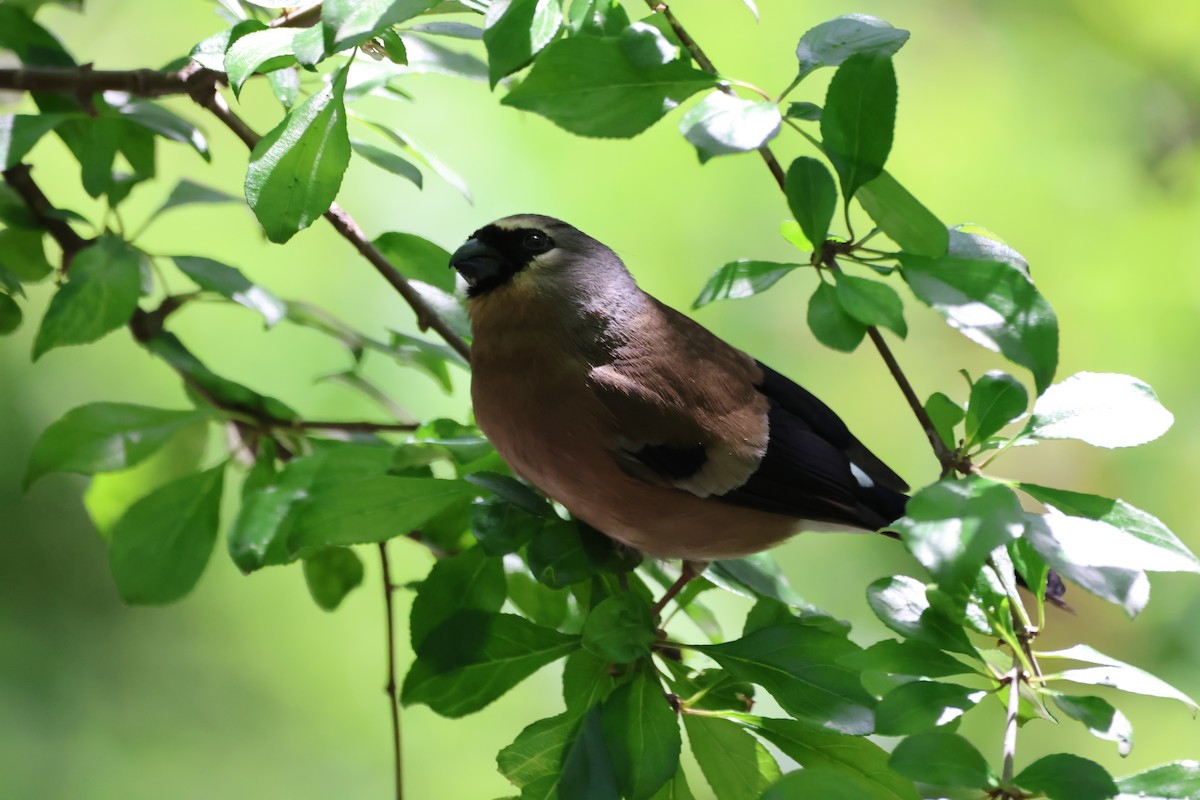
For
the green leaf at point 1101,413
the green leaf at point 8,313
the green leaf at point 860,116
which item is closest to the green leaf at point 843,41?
the green leaf at point 860,116

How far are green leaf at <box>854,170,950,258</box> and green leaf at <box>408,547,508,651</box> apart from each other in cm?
38

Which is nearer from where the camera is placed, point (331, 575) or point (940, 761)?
point (940, 761)

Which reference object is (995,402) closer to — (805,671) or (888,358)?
(888,358)

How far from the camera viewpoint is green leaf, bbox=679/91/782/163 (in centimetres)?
60

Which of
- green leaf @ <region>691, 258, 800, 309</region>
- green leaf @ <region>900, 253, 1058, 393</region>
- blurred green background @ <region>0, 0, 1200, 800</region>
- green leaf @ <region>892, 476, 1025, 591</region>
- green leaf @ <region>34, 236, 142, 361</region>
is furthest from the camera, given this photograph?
blurred green background @ <region>0, 0, 1200, 800</region>

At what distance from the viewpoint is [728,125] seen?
616mm

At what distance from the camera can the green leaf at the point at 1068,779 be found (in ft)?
1.79

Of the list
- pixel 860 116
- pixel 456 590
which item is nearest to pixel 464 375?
pixel 456 590

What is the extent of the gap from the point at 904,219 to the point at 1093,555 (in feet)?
0.78

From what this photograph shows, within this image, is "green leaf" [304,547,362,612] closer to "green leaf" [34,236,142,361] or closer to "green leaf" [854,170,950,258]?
"green leaf" [34,236,142,361]

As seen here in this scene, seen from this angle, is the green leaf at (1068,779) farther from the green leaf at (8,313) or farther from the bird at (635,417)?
the green leaf at (8,313)

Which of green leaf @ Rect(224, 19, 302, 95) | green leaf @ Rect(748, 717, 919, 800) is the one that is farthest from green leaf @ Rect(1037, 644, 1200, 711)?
green leaf @ Rect(224, 19, 302, 95)

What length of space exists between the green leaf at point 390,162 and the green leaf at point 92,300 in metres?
0.22

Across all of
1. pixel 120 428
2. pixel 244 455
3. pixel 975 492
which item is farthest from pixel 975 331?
pixel 244 455
